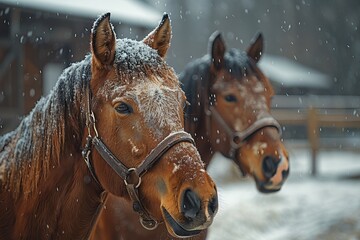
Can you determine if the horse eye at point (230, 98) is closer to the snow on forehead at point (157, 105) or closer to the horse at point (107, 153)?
the horse at point (107, 153)

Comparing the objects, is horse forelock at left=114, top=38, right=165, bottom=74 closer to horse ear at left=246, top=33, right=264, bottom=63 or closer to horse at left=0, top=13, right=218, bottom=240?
horse at left=0, top=13, right=218, bottom=240

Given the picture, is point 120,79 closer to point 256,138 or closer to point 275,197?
point 256,138

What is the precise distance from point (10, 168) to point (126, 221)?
3.58 ft

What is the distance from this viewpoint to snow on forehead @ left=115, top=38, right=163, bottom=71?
8.05 ft

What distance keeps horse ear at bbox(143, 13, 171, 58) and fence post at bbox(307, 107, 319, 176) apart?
997 centimetres

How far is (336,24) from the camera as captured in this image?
35.5 metres

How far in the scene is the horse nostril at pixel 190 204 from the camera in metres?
2.11

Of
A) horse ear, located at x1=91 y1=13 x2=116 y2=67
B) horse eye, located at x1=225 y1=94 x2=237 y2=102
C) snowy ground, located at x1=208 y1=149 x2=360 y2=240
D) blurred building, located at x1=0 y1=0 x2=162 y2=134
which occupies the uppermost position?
horse ear, located at x1=91 y1=13 x2=116 y2=67

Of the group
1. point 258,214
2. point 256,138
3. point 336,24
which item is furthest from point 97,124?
point 336,24

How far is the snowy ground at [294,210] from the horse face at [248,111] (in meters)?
1.78

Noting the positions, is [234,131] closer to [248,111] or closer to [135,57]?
[248,111]

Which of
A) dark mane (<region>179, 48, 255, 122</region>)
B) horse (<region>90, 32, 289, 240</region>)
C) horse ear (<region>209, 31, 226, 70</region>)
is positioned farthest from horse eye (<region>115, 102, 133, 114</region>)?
horse ear (<region>209, 31, 226, 70</region>)

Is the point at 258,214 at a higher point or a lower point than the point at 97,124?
lower

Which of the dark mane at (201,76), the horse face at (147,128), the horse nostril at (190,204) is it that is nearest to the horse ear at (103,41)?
the horse face at (147,128)
